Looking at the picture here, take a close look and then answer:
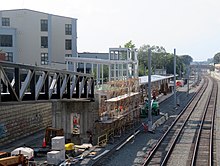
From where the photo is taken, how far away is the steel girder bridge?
47.2ft

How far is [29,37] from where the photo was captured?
55.9m

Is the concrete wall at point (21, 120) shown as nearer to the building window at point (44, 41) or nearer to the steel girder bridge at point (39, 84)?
the steel girder bridge at point (39, 84)

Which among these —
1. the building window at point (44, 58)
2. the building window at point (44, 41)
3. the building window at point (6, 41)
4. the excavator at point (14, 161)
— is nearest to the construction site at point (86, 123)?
the excavator at point (14, 161)

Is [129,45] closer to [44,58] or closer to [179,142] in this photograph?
[44,58]

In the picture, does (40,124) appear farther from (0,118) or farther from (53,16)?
(53,16)

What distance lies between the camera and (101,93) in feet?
100.0

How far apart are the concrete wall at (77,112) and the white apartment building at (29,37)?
26.6 meters

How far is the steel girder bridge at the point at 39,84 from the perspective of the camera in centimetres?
1438

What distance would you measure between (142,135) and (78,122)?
16.2ft

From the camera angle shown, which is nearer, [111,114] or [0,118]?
[0,118]

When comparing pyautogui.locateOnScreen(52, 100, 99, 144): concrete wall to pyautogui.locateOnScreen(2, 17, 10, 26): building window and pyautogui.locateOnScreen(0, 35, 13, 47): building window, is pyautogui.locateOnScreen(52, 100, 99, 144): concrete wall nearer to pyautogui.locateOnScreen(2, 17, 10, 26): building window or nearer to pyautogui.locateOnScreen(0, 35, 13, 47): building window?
pyautogui.locateOnScreen(0, 35, 13, 47): building window

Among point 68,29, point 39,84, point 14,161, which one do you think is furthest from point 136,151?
point 68,29

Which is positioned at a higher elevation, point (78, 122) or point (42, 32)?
point (42, 32)

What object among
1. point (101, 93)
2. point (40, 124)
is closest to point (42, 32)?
point (40, 124)
